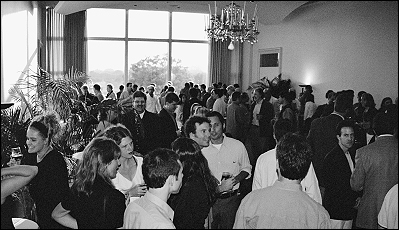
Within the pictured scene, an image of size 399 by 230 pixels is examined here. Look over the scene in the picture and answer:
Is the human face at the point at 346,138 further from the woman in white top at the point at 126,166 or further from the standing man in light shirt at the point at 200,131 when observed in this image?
the woman in white top at the point at 126,166

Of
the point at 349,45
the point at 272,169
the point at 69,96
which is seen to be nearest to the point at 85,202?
the point at 272,169

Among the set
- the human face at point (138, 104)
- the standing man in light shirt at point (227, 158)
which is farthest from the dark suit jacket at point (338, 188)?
the human face at point (138, 104)

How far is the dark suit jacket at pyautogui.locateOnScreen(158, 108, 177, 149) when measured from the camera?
4727 mm

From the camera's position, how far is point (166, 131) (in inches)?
189

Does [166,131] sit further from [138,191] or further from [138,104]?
[138,191]

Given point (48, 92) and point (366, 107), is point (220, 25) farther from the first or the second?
point (48, 92)

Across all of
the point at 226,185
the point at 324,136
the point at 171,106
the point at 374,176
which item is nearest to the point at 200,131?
the point at 226,185

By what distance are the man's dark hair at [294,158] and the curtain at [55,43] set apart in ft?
38.8

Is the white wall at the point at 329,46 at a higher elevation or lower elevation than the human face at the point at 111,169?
higher

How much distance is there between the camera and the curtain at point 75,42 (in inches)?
514

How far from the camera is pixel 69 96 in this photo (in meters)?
5.34

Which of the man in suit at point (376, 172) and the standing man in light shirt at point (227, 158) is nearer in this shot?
the man in suit at point (376, 172)

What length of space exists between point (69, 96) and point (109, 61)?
28.9ft

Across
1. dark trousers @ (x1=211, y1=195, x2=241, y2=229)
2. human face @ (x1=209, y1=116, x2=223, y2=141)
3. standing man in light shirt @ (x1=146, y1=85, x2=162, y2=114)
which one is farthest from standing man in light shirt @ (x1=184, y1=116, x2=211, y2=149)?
standing man in light shirt @ (x1=146, y1=85, x2=162, y2=114)
